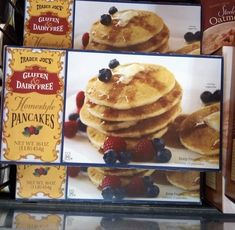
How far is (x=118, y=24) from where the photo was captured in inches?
29.6

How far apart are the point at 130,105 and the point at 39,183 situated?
0.74 feet

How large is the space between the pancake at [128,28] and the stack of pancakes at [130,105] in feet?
0.24

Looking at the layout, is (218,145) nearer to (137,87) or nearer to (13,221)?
(137,87)

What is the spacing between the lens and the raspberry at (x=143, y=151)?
2.22ft

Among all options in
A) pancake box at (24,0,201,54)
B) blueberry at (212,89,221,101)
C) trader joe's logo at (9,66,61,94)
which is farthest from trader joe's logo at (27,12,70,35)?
blueberry at (212,89,221,101)

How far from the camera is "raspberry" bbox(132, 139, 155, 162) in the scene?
0.68 m

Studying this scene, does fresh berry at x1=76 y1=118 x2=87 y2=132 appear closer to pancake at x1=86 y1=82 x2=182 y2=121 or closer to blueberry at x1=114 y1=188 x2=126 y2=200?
pancake at x1=86 y1=82 x2=182 y2=121

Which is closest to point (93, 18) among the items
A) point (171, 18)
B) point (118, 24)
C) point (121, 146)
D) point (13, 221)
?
point (118, 24)

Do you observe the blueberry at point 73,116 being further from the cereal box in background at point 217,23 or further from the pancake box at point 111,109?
the cereal box in background at point 217,23

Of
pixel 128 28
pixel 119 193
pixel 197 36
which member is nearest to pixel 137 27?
pixel 128 28

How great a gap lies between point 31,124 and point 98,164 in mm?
142

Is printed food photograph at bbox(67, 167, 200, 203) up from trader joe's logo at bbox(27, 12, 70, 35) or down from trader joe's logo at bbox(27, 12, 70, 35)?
down

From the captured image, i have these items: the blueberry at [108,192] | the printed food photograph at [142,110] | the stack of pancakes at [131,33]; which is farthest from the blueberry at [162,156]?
the stack of pancakes at [131,33]

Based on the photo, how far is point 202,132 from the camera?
70 centimetres
